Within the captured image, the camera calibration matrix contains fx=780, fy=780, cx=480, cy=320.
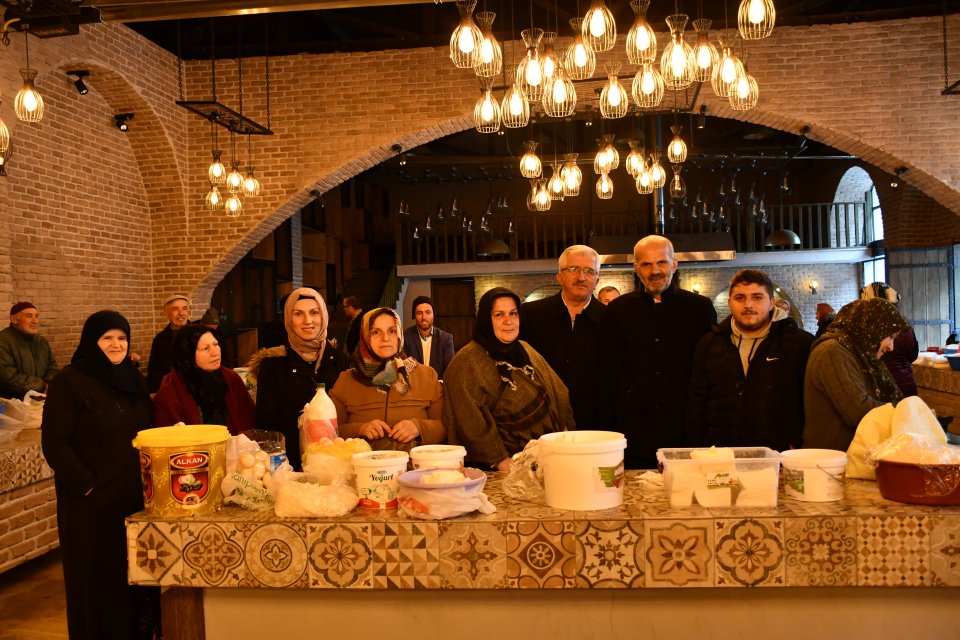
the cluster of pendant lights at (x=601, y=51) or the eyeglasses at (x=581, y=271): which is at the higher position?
the cluster of pendant lights at (x=601, y=51)

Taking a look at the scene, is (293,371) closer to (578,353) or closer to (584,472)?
(578,353)

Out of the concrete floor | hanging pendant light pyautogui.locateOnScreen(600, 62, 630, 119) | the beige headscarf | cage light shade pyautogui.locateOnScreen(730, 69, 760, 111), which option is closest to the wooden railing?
hanging pendant light pyautogui.locateOnScreen(600, 62, 630, 119)

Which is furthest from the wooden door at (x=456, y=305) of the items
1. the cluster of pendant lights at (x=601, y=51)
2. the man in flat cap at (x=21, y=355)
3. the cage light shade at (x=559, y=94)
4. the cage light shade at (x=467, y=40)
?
the cage light shade at (x=467, y=40)

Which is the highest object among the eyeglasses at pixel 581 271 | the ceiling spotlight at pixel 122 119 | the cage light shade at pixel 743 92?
the ceiling spotlight at pixel 122 119

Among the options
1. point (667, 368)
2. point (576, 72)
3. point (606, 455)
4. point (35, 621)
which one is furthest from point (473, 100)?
point (606, 455)

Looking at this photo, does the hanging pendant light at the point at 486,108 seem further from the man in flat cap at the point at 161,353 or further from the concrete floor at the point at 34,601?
the man in flat cap at the point at 161,353

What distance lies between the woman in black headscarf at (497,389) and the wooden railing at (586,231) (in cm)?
1155

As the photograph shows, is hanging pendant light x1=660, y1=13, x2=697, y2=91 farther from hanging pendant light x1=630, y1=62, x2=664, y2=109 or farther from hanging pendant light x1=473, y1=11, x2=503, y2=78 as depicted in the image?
hanging pendant light x1=473, y1=11, x2=503, y2=78

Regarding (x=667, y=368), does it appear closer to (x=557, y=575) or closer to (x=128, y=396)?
(x=557, y=575)

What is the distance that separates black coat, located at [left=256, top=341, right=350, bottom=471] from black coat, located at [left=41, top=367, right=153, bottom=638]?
1.89ft

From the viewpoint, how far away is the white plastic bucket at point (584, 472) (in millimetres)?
2250

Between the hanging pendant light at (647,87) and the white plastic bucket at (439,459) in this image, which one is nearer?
the white plastic bucket at (439,459)

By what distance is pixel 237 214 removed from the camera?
9078 mm

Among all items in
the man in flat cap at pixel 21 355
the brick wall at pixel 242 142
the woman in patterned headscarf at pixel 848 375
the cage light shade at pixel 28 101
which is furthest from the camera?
the brick wall at pixel 242 142
